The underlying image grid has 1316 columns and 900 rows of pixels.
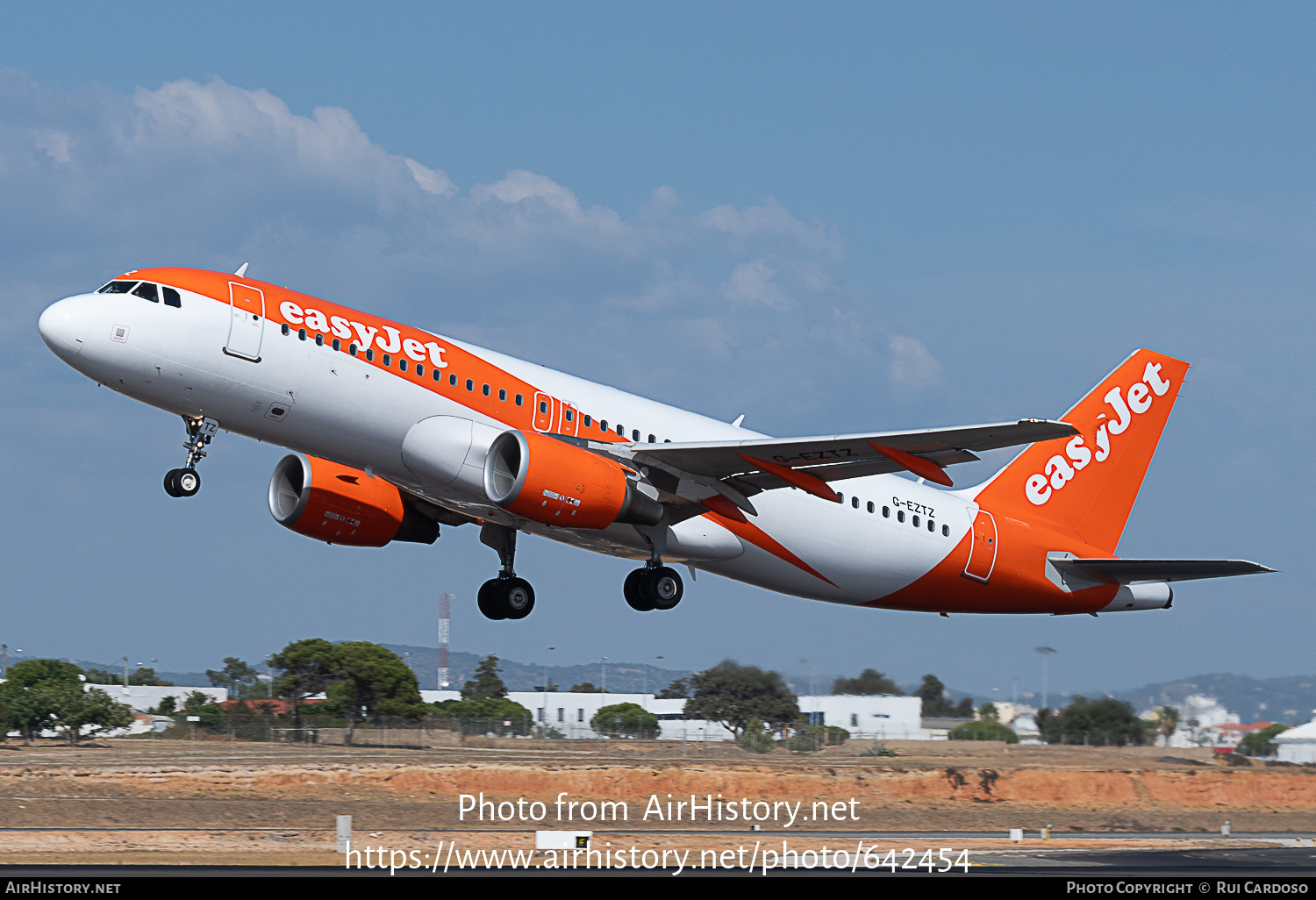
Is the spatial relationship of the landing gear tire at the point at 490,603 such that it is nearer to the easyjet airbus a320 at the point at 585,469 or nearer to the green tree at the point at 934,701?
the easyjet airbus a320 at the point at 585,469

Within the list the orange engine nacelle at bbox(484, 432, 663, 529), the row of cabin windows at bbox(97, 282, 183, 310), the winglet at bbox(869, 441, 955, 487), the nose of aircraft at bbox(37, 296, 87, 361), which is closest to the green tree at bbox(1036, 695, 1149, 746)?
the winglet at bbox(869, 441, 955, 487)

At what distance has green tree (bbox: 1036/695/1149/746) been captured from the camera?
68.8 metres

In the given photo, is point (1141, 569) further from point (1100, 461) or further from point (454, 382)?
point (454, 382)

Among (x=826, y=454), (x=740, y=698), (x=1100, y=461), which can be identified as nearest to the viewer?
(x=826, y=454)

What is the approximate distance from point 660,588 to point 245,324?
34.0 feet

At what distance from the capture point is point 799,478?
28812 mm

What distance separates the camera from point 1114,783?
5456cm

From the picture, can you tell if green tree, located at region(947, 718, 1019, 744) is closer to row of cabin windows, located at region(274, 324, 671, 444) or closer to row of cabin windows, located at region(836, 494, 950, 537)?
row of cabin windows, located at region(836, 494, 950, 537)

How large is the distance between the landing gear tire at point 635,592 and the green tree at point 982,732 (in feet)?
148

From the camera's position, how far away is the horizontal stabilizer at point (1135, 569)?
3294 cm

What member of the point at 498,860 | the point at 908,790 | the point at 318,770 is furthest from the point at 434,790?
the point at 908,790

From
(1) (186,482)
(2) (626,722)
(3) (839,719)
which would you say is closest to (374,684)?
(2) (626,722)

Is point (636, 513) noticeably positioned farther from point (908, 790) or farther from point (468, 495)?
point (908, 790)
